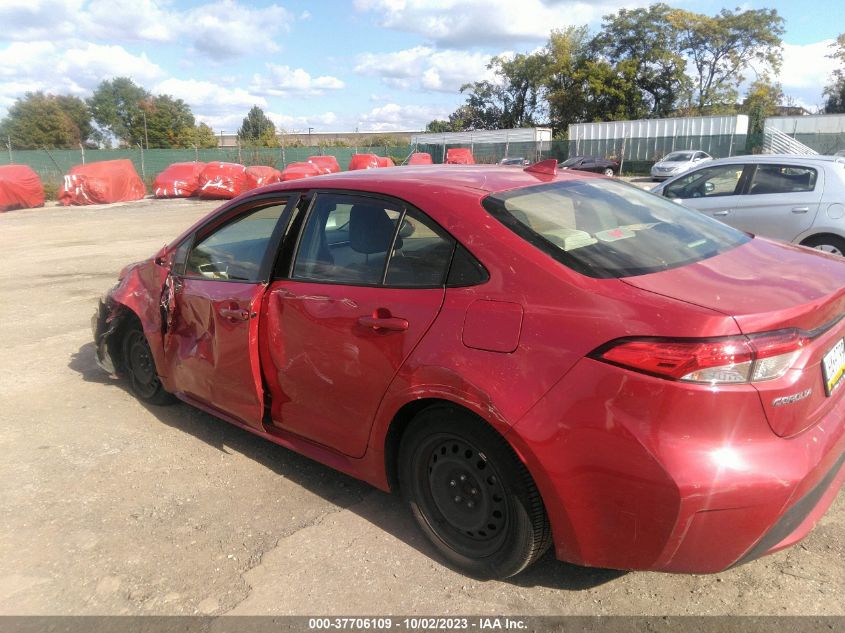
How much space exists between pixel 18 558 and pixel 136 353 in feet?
6.36

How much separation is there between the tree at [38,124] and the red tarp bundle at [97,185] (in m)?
46.4

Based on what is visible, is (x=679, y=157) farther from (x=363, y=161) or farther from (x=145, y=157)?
(x=145, y=157)

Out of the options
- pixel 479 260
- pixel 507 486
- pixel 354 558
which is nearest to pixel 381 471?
pixel 354 558

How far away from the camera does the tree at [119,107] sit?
255 ft

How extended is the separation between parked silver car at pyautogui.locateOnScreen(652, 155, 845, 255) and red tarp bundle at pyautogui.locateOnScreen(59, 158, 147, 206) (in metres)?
23.6

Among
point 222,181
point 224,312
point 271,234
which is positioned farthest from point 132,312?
point 222,181

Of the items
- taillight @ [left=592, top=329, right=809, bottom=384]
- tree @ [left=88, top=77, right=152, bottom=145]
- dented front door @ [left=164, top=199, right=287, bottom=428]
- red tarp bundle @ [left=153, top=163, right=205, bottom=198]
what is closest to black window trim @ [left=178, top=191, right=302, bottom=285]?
dented front door @ [left=164, top=199, right=287, bottom=428]

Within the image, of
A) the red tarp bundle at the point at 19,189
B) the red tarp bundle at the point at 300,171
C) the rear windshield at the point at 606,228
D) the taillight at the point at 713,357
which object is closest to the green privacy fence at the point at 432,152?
the red tarp bundle at the point at 19,189

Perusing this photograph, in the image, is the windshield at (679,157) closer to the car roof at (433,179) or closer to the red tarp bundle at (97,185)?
the red tarp bundle at (97,185)

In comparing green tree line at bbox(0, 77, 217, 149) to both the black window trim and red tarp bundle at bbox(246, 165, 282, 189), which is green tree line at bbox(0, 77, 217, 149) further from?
the black window trim

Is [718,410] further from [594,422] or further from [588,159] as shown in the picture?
[588,159]

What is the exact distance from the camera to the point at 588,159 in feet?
135

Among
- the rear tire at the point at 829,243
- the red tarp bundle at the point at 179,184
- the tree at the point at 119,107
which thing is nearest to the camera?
the rear tire at the point at 829,243

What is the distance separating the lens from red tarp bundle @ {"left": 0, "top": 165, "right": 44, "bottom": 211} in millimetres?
Answer: 22739
